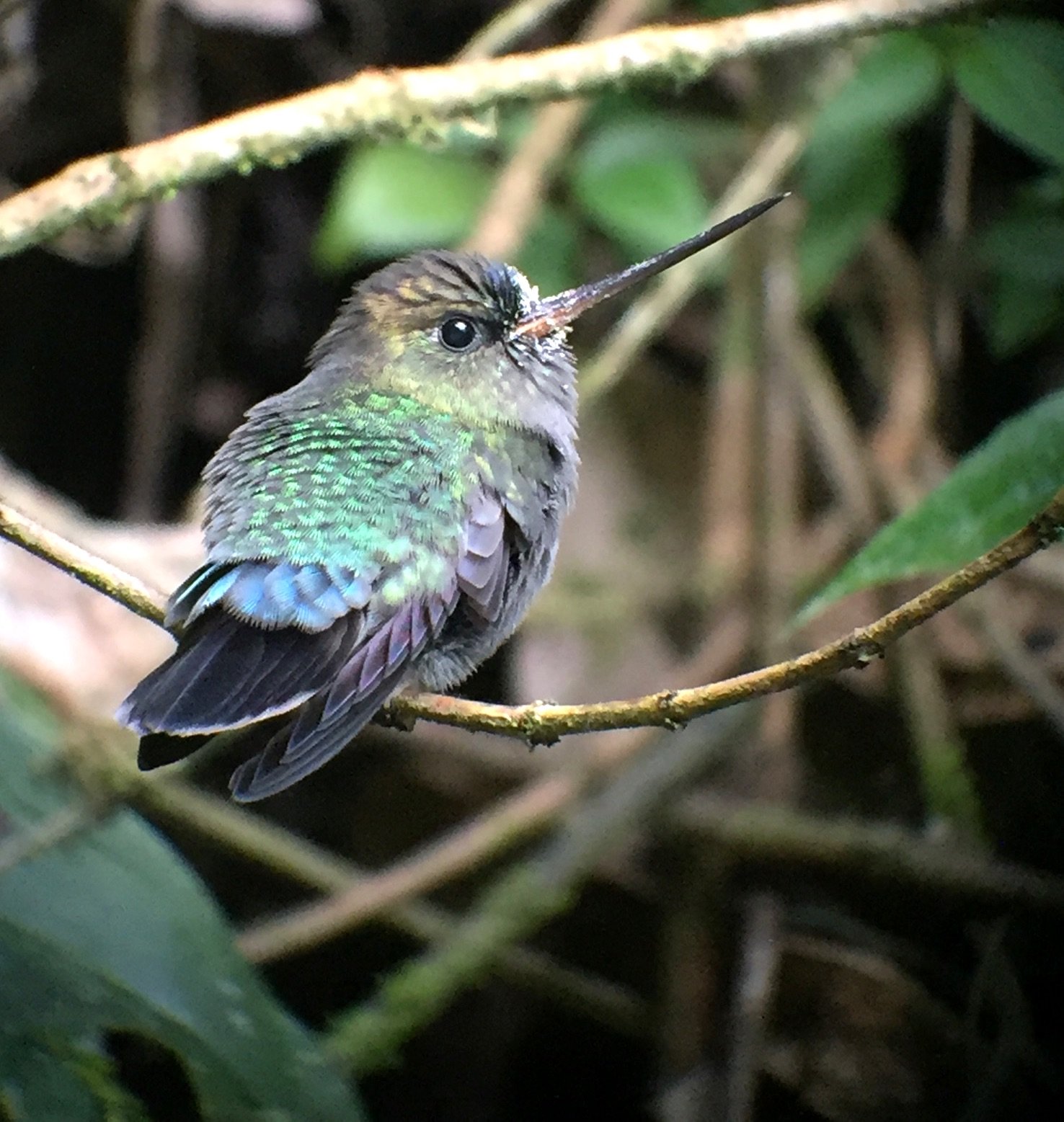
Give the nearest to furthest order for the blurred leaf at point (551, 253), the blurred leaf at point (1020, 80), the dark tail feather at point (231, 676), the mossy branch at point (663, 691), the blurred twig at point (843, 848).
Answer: the mossy branch at point (663, 691) < the dark tail feather at point (231, 676) < the blurred leaf at point (1020, 80) < the blurred twig at point (843, 848) < the blurred leaf at point (551, 253)

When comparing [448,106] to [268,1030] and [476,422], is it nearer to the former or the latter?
[476,422]

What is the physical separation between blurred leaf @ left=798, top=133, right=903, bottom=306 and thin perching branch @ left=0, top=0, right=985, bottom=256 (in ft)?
3.05

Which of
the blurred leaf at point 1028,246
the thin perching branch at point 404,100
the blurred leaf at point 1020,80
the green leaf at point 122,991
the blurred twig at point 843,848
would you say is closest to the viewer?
the thin perching branch at point 404,100

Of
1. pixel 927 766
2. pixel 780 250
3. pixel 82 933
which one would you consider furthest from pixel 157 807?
pixel 780 250

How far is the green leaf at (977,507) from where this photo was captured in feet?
4.12

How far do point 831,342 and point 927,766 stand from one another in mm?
1183

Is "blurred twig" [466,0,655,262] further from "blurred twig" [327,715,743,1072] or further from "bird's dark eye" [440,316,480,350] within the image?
"blurred twig" [327,715,743,1072]

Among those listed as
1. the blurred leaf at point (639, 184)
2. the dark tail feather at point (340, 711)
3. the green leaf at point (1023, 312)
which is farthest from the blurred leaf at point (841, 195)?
the dark tail feather at point (340, 711)

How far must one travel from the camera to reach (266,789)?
1.22 metres

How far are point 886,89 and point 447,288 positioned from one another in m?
1.08

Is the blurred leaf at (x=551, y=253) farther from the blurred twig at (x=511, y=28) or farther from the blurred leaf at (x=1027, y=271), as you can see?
the blurred leaf at (x=1027, y=271)

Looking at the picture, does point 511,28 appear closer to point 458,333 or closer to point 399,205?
point 399,205

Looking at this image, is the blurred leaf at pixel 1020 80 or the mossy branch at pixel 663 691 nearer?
the mossy branch at pixel 663 691

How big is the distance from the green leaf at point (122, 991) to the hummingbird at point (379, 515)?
20.5 inches
